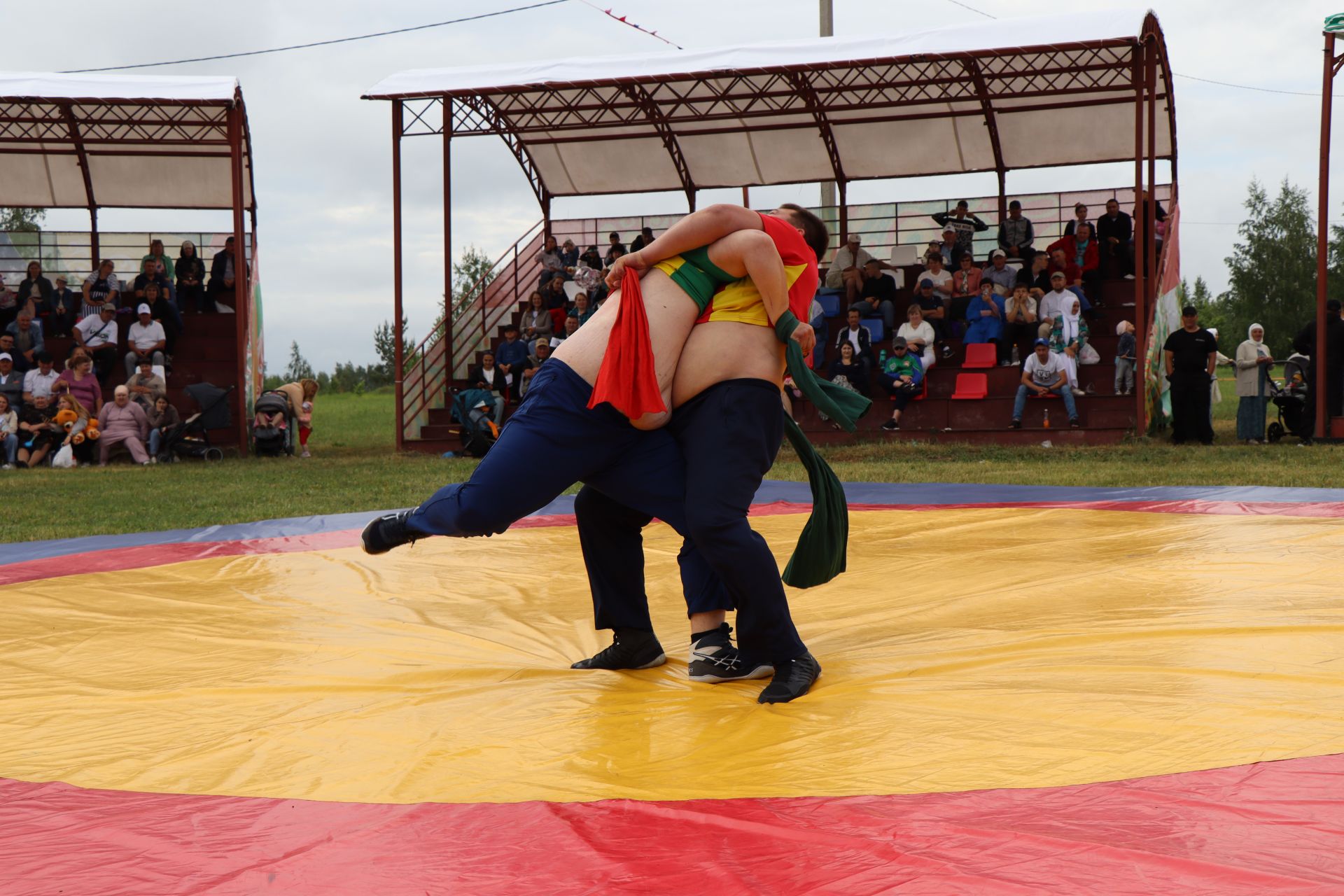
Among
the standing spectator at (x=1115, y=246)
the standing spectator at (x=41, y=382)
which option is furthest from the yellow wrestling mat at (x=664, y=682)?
the standing spectator at (x=1115, y=246)

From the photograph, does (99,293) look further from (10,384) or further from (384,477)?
(384,477)

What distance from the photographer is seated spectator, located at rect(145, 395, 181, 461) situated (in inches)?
509

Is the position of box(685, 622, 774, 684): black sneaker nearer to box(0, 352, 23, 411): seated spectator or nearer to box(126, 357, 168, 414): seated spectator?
box(126, 357, 168, 414): seated spectator

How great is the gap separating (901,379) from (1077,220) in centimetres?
441

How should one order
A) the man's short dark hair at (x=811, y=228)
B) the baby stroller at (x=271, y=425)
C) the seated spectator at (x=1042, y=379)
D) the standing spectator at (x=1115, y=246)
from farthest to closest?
the standing spectator at (x=1115, y=246)
the baby stroller at (x=271, y=425)
the seated spectator at (x=1042, y=379)
the man's short dark hair at (x=811, y=228)

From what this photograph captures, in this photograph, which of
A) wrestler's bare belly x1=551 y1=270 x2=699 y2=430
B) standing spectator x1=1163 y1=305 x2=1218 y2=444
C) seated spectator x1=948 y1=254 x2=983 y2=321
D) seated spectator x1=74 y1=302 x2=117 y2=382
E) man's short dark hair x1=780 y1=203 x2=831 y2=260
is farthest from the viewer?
seated spectator x1=74 y1=302 x2=117 y2=382

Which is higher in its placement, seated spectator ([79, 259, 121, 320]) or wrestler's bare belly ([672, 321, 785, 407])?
seated spectator ([79, 259, 121, 320])

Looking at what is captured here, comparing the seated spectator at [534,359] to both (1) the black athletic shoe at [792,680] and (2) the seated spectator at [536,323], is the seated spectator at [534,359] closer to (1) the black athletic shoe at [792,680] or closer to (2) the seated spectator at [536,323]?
(2) the seated spectator at [536,323]

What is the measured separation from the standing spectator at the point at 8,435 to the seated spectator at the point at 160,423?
1270 millimetres

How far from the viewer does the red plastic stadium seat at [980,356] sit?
13.1m

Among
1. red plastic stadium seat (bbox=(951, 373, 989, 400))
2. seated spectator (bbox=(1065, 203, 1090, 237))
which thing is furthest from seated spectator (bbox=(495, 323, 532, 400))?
seated spectator (bbox=(1065, 203, 1090, 237))

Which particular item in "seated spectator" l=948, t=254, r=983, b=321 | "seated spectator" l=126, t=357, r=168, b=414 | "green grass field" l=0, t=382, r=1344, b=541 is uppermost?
"seated spectator" l=948, t=254, r=983, b=321

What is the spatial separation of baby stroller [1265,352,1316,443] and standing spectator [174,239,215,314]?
12751mm

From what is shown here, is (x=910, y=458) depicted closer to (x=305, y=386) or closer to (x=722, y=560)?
(x=305, y=386)
